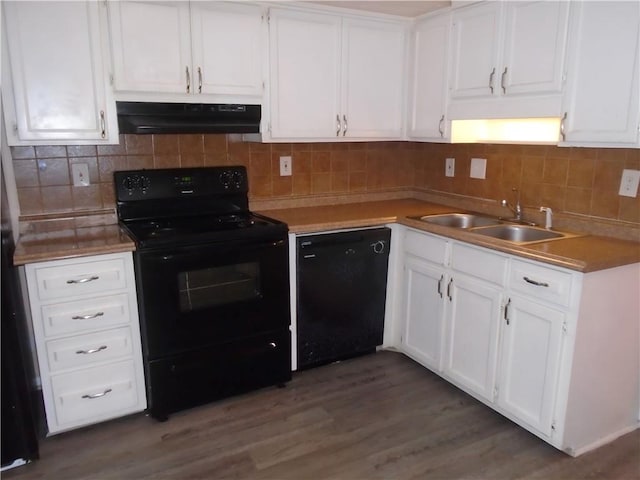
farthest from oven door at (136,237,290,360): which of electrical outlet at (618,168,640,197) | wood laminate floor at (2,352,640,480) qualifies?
electrical outlet at (618,168,640,197)

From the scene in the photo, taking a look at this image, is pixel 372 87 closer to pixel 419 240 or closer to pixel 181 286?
pixel 419 240

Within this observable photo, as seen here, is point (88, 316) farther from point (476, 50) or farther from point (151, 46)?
Result: point (476, 50)

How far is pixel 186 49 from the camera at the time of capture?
2381mm

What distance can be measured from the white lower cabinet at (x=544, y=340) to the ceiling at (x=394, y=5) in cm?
128

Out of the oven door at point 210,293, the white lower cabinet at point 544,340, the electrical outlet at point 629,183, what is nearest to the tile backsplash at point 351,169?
the electrical outlet at point 629,183

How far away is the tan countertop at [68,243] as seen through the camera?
6.64 ft

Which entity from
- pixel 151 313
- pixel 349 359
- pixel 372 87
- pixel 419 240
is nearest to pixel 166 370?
pixel 151 313

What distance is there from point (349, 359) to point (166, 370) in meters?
1.14

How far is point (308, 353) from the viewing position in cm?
278

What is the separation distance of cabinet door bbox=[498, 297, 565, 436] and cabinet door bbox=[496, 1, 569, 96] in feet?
3.29

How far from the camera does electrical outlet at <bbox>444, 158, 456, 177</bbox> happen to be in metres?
3.26

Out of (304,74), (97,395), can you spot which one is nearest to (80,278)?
(97,395)

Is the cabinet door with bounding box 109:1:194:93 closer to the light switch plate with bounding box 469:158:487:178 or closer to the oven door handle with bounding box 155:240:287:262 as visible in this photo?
the oven door handle with bounding box 155:240:287:262

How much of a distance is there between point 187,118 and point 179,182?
1.40ft
